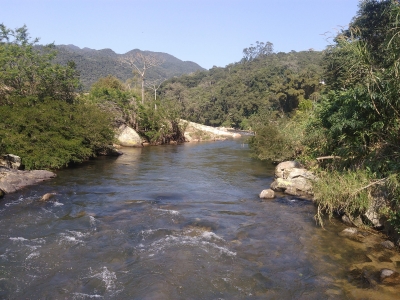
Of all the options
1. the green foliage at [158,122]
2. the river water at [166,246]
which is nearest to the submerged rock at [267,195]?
the river water at [166,246]

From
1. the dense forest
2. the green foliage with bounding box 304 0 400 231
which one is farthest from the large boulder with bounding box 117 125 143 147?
the green foliage with bounding box 304 0 400 231

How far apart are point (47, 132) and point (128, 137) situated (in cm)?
1505

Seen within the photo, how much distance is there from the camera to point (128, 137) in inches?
1304

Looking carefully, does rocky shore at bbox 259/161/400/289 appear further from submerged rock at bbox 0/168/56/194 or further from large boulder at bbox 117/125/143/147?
large boulder at bbox 117/125/143/147

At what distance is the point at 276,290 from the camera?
6.78 metres

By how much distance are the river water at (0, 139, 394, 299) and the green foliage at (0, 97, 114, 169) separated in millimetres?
2614

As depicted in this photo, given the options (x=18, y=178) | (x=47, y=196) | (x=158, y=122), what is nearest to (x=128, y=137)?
(x=158, y=122)

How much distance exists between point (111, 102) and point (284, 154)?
1934 centimetres

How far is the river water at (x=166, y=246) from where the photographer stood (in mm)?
6742

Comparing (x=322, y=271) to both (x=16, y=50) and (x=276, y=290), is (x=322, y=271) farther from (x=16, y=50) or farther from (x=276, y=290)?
(x=16, y=50)

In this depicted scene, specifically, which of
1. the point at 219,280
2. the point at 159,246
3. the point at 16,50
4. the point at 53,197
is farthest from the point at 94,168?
the point at 219,280

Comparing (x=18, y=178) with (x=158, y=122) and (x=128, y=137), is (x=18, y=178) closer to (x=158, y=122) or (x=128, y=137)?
(x=128, y=137)

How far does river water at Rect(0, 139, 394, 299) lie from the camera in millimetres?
6742

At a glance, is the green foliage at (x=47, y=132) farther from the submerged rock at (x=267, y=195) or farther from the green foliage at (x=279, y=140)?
the submerged rock at (x=267, y=195)
